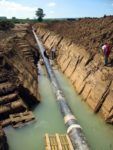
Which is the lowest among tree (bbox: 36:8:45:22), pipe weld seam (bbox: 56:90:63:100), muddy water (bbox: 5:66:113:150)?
tree (bbox: 36:8:45:22)

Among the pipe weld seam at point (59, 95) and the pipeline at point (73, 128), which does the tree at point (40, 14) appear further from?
the pipeline at point (73, 128)

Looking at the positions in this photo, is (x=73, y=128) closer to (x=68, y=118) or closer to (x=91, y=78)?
(x=68, y=118)

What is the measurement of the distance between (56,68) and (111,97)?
43.3ft

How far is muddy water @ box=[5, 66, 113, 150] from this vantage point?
12.0 m

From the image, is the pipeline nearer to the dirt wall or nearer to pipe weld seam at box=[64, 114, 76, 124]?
pipe weld seam at box=[64, 114, 76, 124]

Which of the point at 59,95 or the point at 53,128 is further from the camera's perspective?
the point at 59,95

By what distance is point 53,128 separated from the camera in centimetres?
1363

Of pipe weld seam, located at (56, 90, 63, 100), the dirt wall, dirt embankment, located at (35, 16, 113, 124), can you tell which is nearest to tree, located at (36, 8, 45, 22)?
dirt embankment, located at (35, 16, 113, 124)

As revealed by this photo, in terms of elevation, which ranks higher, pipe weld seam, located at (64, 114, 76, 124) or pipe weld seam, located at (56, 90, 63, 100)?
pipe weld seam, located at (64, 114, 76, 124)

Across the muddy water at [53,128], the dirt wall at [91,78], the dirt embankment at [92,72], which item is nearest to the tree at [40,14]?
the dirt embankment at [92,72]

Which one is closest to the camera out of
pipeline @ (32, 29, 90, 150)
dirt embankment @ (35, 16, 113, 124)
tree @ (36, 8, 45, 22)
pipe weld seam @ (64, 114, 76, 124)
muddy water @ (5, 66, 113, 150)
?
pipeline @ (32, 29, 90, 150)

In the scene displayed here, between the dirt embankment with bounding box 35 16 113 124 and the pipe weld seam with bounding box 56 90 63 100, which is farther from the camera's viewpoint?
the pipe weld seam with bounding box 56 90 63 100

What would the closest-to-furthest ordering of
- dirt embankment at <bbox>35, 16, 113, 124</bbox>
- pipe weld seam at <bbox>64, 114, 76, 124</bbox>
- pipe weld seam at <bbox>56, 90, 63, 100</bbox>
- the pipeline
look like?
the pipeline, pipe weld seam at <bbox>64, 114, 76, 124</bbox>, dirt embankment at <bbox>35, 16, 113, 124</bbox>, pipe weld seam at <bbox>56, 90, 63, 100</bbox>

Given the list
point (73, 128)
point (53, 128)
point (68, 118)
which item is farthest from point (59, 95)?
point (73, 128)
